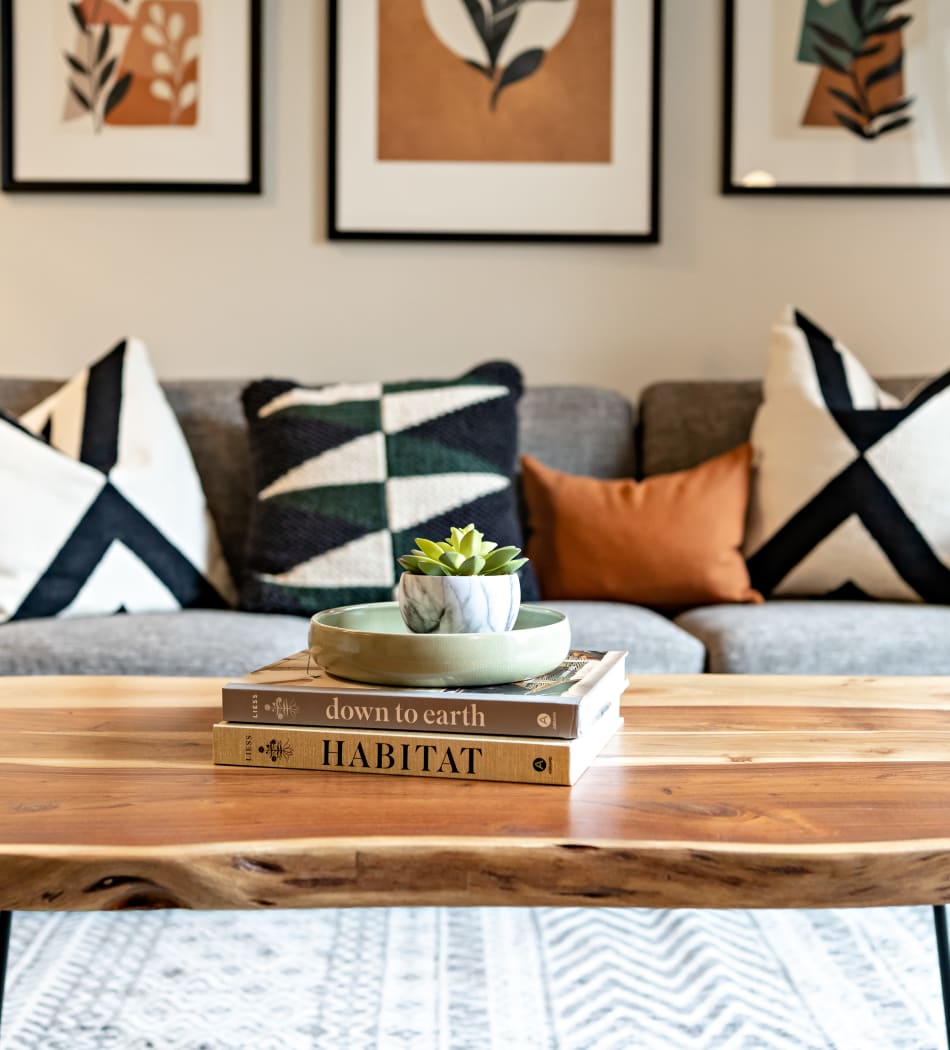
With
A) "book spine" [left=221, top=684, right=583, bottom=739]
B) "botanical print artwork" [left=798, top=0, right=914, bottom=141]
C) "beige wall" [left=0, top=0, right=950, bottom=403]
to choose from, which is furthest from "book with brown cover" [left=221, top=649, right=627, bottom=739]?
"botanical print artwork" [left=798, top=0, right=914, bottom=141]

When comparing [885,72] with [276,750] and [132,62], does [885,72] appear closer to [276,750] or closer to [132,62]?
[132,62]

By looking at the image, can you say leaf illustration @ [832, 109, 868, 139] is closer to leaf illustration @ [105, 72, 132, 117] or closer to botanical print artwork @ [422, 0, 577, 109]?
botanical print artwork @ [422, 0, 577, 109]

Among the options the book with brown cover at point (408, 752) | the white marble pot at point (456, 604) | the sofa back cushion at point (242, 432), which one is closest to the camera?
the book with brown cover at point (408, 752)

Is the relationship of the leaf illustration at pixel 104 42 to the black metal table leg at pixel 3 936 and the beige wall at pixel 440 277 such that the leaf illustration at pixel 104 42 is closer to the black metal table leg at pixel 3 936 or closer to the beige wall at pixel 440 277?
the beige wall at pixel 440 277

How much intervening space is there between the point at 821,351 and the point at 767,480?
32 cm

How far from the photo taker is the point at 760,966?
58.8 inches

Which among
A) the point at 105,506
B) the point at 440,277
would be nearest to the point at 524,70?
the point at 440,277

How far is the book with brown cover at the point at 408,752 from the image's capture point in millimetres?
856

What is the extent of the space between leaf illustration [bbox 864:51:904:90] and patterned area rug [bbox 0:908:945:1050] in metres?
2.02

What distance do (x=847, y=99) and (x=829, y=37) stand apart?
0.16m

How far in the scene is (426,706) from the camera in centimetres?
89

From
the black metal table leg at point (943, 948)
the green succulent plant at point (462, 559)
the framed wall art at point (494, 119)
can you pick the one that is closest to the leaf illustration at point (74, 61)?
the framed wall art at point (494, 119)

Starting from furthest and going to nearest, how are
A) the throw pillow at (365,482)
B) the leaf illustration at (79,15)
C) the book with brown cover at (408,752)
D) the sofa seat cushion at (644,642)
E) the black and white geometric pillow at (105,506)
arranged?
the leaf illustration at (79,15) → the throw pillow at (365,482) → the black and white geometric pillow at (105,506) → the sofa seat cushion at (644,642) → the book with brown cover at (408,752)

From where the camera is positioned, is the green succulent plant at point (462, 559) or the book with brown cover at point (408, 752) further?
the green succulent plant at point (462, 559)
